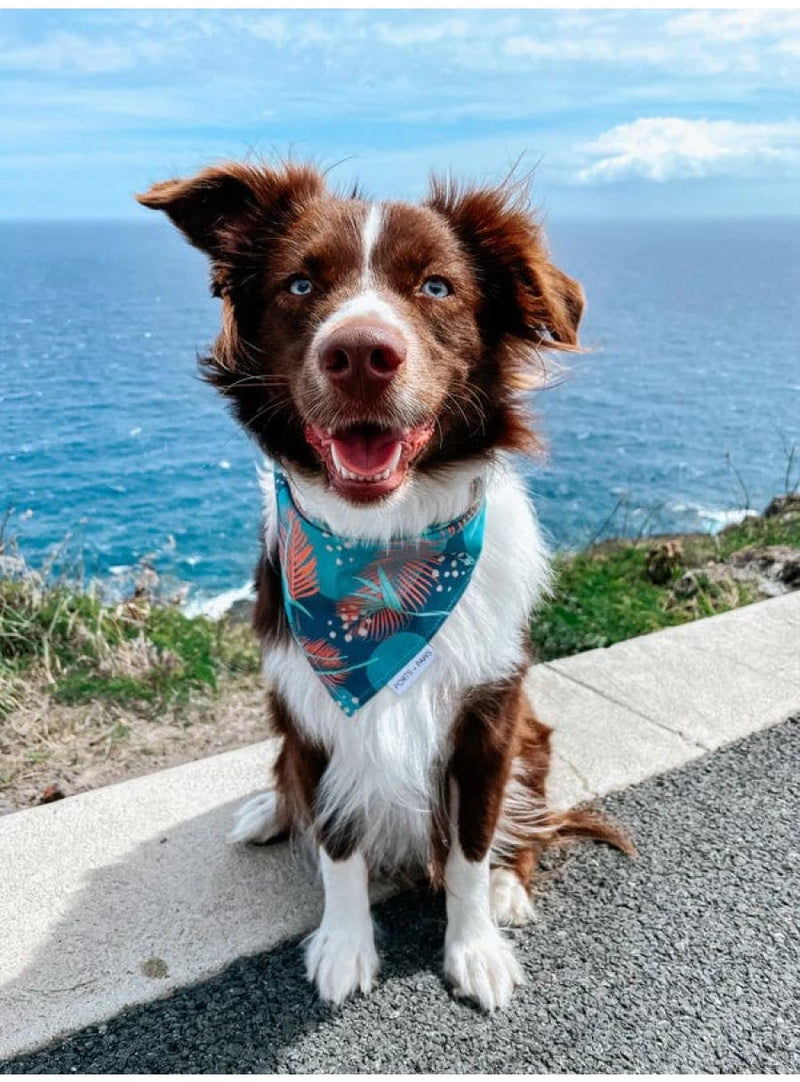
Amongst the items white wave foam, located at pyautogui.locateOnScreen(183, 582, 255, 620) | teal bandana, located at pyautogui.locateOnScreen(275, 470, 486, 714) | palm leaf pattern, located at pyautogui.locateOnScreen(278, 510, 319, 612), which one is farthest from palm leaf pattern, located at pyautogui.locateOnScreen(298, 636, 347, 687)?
white wave foam, located at pyautogui.locateOnScreen(183, 582, 255, 620)

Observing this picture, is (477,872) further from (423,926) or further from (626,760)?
(626,760)

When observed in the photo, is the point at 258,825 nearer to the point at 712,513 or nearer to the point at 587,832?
the point at 587,832

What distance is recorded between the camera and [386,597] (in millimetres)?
2639

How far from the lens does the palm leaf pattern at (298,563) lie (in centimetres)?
262

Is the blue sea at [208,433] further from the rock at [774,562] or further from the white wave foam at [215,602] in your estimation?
the rock at [774,562]

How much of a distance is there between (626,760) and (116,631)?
8.69 feet

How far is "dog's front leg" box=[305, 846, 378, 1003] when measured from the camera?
260cm

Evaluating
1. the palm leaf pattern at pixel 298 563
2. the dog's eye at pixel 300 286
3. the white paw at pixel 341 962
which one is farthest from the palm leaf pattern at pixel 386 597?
the white paw at pixel 341 962

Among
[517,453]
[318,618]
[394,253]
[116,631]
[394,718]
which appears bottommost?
[116,631]

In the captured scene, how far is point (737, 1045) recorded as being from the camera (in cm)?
242

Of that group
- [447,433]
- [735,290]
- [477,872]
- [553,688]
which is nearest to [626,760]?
[553,688]

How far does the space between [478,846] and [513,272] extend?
161 cm

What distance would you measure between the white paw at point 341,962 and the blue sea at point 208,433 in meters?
1.43

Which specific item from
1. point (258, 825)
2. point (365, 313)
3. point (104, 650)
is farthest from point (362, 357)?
point (104, 650)
